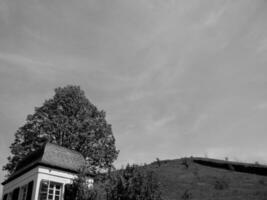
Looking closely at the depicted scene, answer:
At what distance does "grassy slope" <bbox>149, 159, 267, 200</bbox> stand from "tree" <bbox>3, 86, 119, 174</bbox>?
8207 millimetres

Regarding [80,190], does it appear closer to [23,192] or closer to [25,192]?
[25,192]

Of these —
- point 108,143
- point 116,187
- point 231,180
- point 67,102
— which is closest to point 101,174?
point 108,143

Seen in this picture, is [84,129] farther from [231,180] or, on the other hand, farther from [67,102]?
[231,180]

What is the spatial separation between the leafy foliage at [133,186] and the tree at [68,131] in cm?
1323

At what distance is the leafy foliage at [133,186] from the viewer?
1500cm

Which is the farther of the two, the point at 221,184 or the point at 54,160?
the point at 221,184

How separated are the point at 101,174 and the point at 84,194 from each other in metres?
10.0

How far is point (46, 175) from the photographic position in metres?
20.3

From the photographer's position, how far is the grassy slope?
36.1 metres

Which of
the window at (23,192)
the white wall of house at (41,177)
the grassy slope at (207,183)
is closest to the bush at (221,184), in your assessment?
the grassy slope at (207,183)

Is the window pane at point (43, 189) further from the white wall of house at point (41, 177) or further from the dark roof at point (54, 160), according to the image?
the dark roof at point (54, 160)

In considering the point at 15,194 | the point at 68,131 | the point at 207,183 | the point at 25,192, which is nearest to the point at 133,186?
the point at 25,192

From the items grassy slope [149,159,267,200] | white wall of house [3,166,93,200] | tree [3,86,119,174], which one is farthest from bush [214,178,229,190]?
white wall of house [3,166,93,200]

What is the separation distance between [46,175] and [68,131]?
948 centimetres
